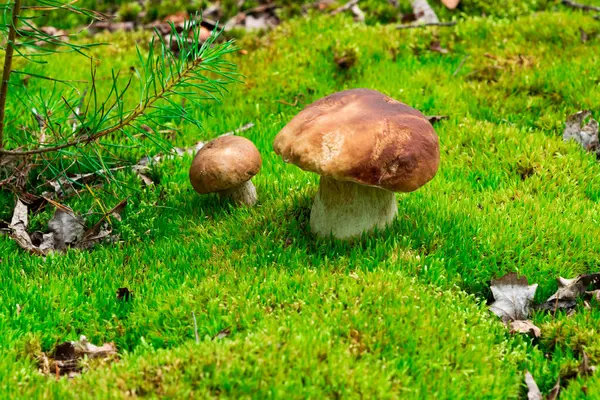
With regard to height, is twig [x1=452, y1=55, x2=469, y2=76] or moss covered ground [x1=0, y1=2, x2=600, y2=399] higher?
twig [x1=452, y1=55, x2=469, y2=76]

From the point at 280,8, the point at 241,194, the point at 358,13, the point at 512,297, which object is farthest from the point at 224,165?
the point at 280,8

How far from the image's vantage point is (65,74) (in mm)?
6824

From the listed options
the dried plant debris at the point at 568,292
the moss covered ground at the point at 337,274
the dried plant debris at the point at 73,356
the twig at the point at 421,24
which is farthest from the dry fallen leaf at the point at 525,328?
the twig at the point at 421,24

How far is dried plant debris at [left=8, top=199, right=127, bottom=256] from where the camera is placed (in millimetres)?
4656

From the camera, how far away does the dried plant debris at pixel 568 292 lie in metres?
3.91

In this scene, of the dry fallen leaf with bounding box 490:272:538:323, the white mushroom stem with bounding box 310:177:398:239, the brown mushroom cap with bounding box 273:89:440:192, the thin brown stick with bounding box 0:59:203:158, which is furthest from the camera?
the thin brown stick with bounding box 0:59:203:158

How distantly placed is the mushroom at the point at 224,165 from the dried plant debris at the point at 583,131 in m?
2.99

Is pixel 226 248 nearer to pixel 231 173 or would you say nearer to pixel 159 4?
pixel 231 173

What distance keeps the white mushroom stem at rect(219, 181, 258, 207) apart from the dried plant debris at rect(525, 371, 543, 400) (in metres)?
2.39

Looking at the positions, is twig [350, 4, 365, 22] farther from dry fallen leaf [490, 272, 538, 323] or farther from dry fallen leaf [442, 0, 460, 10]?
dry fallen leaf [490, 272, 538, 323]

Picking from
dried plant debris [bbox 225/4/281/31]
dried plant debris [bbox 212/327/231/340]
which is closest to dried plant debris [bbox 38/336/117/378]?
dried plant debris [bbox 212/327/231/340]

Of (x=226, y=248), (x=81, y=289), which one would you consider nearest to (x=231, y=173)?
(x=226, y=248)

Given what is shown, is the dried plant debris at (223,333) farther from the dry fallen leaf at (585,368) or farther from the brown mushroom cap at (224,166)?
the dry fallen leaf at (585,368)

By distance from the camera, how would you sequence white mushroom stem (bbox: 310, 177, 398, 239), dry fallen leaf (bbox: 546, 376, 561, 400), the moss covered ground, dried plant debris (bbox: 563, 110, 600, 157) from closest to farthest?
the moss covered ground → dry fallen leaf (bbox: 546, 376, 561, 400) → white mushroom stem (bbox: 310, 177, 398, 239) → dried plant debris (bbox: 563, 110, 600, 157)
